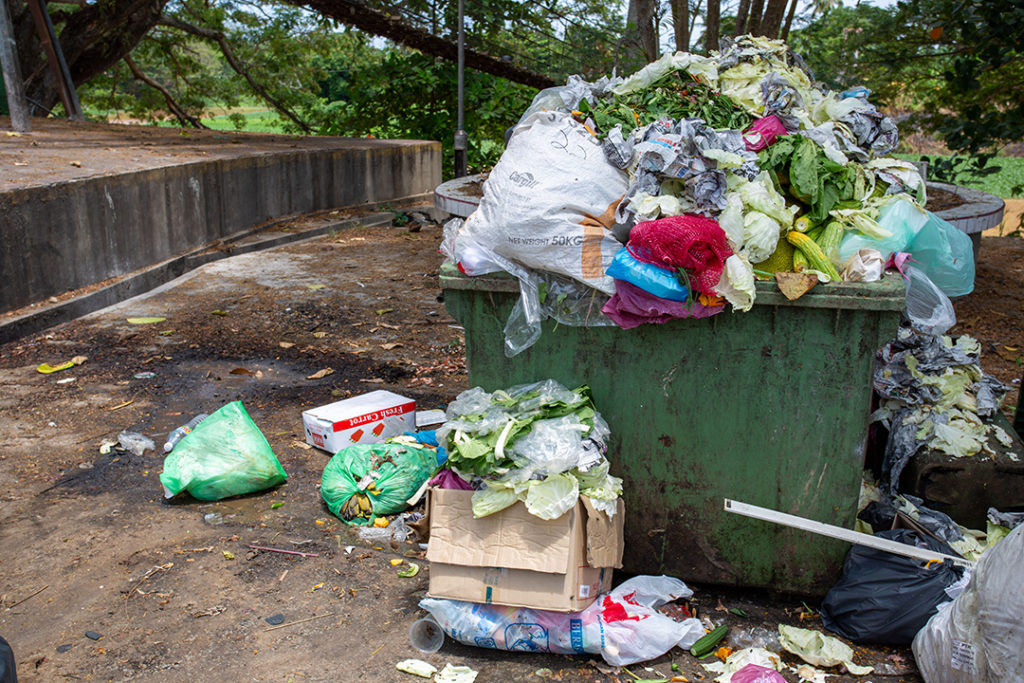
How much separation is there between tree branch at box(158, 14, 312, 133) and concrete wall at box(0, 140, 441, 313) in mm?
4046

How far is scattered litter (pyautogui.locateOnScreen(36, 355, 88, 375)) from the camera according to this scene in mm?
4805

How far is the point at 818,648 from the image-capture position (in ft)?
8.25

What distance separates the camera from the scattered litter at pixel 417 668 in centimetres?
241

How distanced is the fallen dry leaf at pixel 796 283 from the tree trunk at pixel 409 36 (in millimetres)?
9310

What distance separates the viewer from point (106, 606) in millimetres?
2725

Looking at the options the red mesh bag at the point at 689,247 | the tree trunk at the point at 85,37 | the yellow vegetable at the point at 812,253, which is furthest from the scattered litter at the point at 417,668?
the tree trunk at the point at 85,37

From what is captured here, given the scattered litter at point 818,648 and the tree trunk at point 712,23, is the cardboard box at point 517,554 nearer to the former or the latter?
the scattered litter at point 818,648

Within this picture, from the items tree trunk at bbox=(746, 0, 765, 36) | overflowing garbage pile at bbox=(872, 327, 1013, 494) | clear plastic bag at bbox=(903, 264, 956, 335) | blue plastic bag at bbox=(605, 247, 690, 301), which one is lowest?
overflowing garbage pile at bbox=(872, 327, 1013, 494)

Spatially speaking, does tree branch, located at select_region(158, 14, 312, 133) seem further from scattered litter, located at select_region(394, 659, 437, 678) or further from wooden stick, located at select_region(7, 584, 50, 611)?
scattered litter, located at select_region(394, 659, 437, 678)

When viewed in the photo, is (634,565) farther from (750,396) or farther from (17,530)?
(17,530)

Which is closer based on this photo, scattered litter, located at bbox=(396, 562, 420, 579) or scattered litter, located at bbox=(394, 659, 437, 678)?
scattered litter, located at bbox=(394, 659, 437, 678)

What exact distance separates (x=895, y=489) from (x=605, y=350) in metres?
1.33

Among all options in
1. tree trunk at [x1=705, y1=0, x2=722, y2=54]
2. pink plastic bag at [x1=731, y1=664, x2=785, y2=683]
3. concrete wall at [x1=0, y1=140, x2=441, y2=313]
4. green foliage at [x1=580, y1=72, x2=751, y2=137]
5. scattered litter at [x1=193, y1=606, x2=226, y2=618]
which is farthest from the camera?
tree trunk at [x1=705, y1=0, x2=722, y2=54]

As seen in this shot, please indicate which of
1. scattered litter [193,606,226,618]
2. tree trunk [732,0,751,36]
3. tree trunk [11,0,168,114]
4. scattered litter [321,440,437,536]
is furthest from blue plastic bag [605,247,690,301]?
tree trunk [11,0,168,114]
